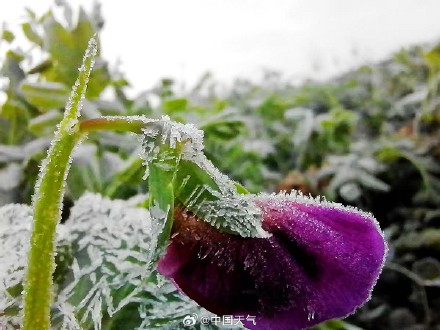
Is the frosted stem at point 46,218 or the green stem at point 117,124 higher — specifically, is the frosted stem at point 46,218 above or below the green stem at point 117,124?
below

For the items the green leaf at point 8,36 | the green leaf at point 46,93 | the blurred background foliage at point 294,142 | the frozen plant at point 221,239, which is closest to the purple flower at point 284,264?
the frozen plant at point 221,239

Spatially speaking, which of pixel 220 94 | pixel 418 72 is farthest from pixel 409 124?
pixel 220 94

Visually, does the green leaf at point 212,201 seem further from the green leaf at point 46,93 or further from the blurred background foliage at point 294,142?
the green leaf at point 46,93

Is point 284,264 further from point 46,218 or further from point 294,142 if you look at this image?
point 294,142

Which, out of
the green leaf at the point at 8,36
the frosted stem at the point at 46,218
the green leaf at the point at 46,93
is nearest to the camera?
the frosted stem at the point at 46,218

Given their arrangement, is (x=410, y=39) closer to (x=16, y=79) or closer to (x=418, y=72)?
(x=418, y=72)

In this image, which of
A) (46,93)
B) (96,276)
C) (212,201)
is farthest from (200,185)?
(46,93)
